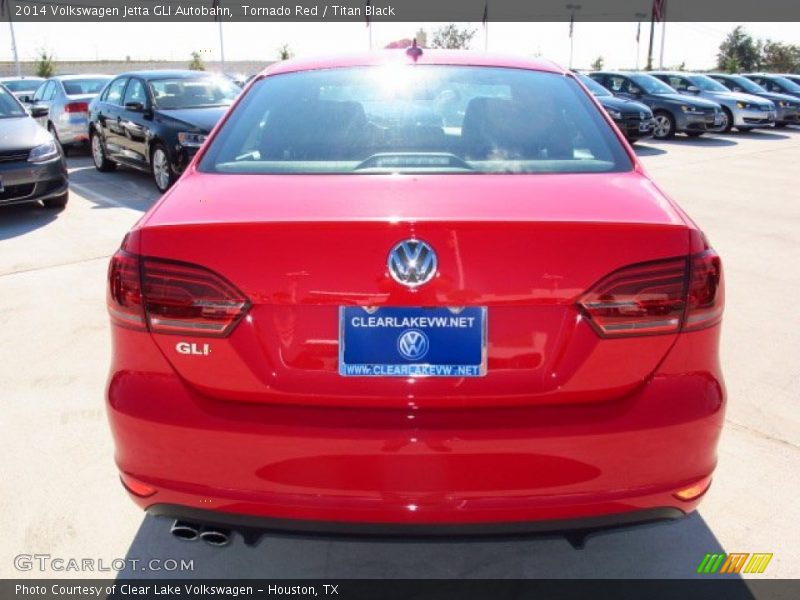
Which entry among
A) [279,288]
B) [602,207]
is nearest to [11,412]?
[279,288]

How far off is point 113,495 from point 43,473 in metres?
0.37

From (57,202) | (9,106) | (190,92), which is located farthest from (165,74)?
(57,202)

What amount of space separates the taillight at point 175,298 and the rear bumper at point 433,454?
8 cm

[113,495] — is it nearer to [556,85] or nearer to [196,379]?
[196,379]

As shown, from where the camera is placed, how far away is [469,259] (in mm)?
1884

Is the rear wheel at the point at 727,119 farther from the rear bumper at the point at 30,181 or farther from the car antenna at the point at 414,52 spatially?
the car antenna at the point at 414,52

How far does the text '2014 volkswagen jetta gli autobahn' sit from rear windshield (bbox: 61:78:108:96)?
13.8m

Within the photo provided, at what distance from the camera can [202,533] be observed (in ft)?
7.16

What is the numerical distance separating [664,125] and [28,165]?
1514 cm

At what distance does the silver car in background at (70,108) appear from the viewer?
13.6 meters

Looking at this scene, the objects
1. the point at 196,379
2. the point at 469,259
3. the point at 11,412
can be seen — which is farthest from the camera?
the point at 11,412
